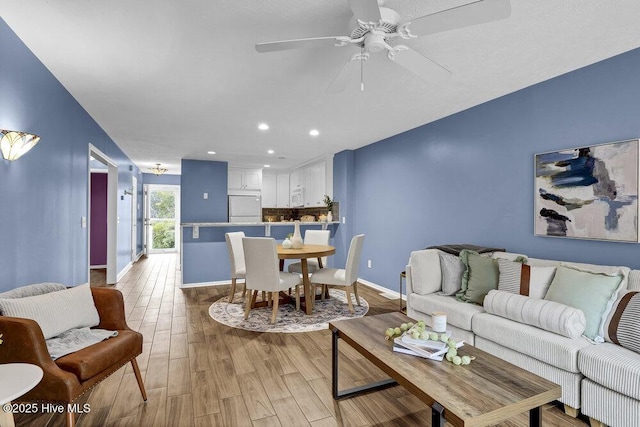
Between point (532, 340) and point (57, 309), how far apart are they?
2957 mm

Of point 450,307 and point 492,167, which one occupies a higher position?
point 492,167

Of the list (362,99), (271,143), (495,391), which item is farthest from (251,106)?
(495,391)

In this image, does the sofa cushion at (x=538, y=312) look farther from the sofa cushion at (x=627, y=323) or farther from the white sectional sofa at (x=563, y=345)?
the sofa cushion at (x=627, y=323)

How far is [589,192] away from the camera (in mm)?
2508

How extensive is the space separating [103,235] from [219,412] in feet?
22.3

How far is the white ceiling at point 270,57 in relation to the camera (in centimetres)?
181

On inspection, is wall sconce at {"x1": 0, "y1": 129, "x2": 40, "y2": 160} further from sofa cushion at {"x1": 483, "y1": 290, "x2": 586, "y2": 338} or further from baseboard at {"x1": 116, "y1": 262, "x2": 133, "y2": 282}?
baseboard at {"x1": 116, "y1": 262, "x2": 133, "y2": 282}

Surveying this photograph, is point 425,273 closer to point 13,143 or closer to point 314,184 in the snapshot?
point 13,143

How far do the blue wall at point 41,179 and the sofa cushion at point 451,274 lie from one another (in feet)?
11.1

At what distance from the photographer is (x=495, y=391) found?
4.45 ft

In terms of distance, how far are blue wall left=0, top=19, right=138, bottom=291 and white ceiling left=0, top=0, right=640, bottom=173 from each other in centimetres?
18

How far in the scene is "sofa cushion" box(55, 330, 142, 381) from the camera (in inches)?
64.9

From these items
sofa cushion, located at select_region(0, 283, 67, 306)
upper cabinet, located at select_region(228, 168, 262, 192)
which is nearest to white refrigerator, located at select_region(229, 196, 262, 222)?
upper cabinet, located at select_region(228, 168, 262, 192)

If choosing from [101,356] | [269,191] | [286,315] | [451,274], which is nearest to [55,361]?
[101,356]
